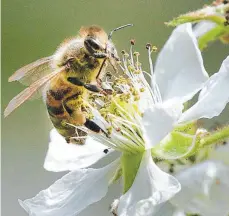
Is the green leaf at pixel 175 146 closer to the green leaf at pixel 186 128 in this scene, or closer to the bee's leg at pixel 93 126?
the green leaf at pixel 186 128

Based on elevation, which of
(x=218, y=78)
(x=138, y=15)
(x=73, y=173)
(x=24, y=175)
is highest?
(x=218, y=78)

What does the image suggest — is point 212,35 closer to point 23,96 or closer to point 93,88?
point 93,88

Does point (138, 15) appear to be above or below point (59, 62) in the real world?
below

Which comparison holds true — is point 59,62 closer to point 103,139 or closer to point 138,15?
point 103,139

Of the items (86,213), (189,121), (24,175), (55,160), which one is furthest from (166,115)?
(24,175)

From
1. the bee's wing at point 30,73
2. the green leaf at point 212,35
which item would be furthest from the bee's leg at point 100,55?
the green leaf at point 212,35

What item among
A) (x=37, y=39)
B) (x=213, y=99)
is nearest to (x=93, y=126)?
(x=213, y=99)

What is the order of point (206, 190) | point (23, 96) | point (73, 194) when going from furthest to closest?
point (73, 194), point (23, 96), point (206, 190)

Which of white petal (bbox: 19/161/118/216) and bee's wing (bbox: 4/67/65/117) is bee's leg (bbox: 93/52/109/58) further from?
white petal (bbox: 19/161/118/216)
